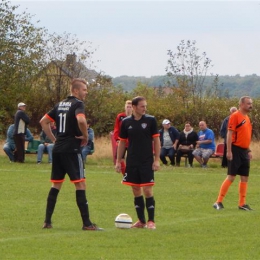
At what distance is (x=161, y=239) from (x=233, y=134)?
445 centimetres

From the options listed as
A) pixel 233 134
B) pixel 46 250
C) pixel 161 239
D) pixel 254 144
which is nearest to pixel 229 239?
pixel 161 239

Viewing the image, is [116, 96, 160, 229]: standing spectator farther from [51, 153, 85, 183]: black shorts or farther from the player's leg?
the player's leg

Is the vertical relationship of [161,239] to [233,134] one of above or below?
below

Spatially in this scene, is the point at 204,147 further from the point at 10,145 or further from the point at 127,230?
the point at 127,230

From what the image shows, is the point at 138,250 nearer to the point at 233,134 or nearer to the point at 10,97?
the point at 233,134

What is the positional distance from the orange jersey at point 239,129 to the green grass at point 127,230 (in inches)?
48.0

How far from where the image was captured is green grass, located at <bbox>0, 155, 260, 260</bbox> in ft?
31.8

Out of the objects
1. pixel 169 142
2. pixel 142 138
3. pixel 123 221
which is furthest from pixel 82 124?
pixel 169 142

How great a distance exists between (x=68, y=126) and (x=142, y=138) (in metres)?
1.11

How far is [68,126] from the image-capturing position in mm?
11695

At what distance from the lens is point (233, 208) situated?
49.4ft

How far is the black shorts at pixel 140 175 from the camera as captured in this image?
12.0 m

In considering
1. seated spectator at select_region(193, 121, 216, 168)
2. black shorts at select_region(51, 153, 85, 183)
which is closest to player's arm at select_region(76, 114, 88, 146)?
black shorts at select_region(51, 153, 85, 183)

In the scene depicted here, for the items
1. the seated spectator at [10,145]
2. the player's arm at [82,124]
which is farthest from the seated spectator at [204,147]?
the player's arm at [82,124]
